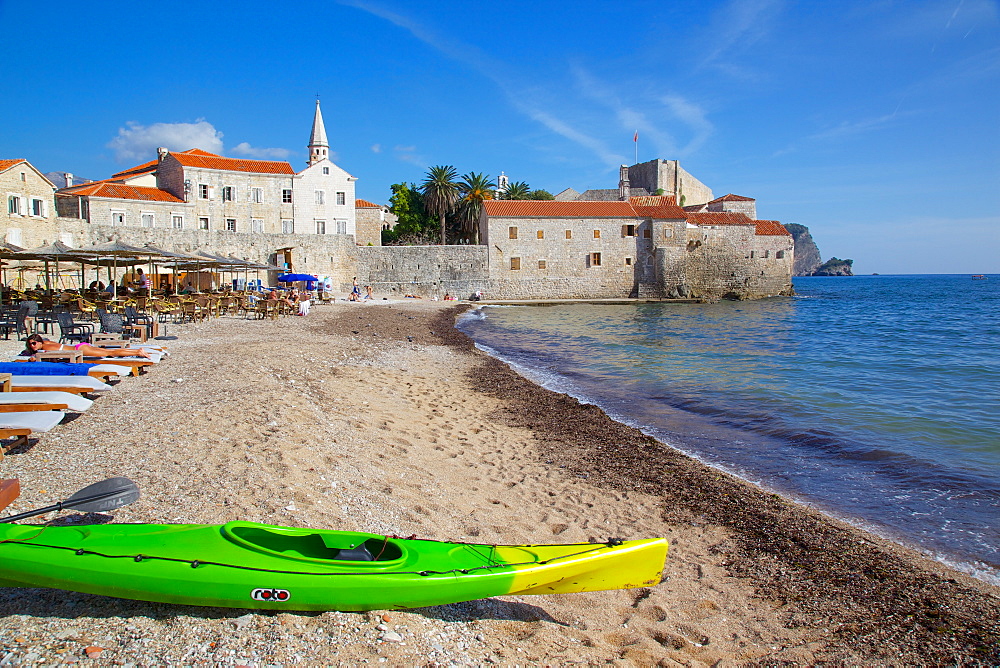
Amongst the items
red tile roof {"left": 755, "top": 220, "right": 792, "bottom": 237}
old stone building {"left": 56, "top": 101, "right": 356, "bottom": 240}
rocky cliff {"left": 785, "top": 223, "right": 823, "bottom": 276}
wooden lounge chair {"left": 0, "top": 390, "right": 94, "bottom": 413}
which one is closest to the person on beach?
wooden lounge chair {"left": 0, "top": 390, "right": 94, "bottom": 413}

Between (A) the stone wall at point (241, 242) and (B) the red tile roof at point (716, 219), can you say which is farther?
(B) the red tile roof at point (716, 219)

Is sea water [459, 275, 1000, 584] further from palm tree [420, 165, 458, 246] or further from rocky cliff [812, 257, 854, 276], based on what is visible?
rocky cliff [812, 257, 854, 276]

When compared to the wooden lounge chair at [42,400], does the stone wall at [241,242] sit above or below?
above

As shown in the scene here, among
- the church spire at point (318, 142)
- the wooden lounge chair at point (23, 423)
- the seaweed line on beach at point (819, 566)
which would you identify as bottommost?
the seaweed line on beach at point (819, 566)

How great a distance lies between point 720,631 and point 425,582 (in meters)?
1.94

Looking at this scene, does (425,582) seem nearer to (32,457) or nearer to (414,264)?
(32,457)

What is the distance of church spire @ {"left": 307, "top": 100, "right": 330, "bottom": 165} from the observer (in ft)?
136

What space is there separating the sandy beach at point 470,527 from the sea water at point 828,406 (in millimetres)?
799

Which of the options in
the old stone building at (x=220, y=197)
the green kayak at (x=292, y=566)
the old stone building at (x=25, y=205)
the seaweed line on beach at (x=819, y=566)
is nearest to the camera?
the green kayak at (x=292, y=566)

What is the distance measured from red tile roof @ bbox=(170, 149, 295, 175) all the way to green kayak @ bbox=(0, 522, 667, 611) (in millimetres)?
36850

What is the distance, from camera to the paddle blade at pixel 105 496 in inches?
135

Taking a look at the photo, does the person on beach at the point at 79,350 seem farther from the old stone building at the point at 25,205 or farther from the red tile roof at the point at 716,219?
the red tile roof at the point at 716,219

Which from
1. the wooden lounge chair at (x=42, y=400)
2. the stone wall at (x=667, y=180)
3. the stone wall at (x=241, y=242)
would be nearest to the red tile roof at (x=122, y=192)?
the stone wall at (x=241, y=242)

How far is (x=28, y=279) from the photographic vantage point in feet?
76.4
